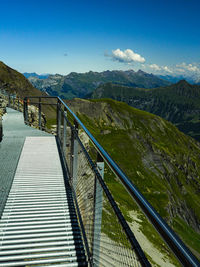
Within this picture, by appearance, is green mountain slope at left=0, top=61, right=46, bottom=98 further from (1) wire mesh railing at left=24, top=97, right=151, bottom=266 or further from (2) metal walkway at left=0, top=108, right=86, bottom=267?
(1) wire mesh railing at left=24, top=97, right=151, bottom=266

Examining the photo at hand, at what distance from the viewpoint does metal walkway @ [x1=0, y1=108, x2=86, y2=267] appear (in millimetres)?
3283

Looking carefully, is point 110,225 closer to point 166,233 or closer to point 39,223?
point 166,233

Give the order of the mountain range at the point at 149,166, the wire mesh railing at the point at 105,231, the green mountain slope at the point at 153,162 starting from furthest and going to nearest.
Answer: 1. the green mountain slope at the point at 153,162
2. the mountain range at the point at 149,166
3. the wire mesh railing at the point at 105,231

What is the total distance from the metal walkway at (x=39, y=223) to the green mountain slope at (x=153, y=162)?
29.2 m

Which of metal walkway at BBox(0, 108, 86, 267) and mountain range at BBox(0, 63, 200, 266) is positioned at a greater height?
metal walkway at BBox(0, 108, 86, 267)

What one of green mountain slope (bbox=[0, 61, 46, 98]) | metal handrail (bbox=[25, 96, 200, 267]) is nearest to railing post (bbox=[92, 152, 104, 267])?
metal handrail (bbox=[25, 96, 200, 267])

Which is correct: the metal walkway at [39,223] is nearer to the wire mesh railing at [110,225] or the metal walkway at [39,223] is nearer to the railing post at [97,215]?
the wire mesh railing at [110,225]

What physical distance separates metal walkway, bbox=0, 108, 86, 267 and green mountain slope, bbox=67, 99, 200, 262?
29.2 meters

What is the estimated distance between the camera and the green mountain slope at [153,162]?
72.2m

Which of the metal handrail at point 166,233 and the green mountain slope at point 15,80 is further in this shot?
the green mountain slope at point 15,80

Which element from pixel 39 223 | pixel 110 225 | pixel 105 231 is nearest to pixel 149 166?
pixel 39 223

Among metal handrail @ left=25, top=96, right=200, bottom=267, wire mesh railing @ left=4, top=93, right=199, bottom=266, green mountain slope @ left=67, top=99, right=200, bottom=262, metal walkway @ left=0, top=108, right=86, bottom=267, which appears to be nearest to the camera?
metal handrail @ left=25, top=96, right=200, bottom=267

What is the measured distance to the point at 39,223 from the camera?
13.3 feet

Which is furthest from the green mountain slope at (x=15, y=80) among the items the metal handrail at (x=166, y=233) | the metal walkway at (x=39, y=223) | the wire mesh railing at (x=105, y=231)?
the metal handrail at (x=166, y=233)
